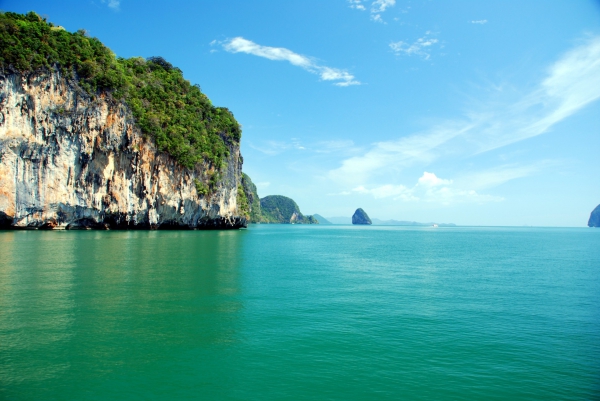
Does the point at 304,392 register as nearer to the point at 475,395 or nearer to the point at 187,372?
the point at 187,372

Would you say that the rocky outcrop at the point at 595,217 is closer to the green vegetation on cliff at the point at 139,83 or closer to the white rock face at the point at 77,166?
the green vegetation on cliff at the point at 139,83

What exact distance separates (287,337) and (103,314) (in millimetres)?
6274

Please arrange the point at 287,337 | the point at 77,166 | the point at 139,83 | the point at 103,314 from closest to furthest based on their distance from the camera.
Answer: the point at 287,337, the point at 103,314, the point at 77,166, the point at 139,83

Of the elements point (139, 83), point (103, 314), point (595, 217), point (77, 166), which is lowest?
point (103, 314)

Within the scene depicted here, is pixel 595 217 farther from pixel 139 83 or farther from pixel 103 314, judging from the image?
pixel 103 314

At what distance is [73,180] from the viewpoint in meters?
45.4

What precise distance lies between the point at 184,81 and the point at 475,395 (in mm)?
68288

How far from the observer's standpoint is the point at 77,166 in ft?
151

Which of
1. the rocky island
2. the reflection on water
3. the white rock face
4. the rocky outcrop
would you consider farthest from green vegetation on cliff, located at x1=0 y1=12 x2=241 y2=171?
the rocky outcrop

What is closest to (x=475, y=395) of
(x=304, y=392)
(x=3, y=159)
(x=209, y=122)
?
(x=304, y=392)

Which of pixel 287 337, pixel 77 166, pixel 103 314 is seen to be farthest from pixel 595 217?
pixel 103 314

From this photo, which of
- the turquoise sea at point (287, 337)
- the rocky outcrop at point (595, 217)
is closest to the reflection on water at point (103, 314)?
the turquoise sea at point (287, 337)

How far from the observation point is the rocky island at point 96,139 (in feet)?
132

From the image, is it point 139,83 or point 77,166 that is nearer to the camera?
point 77,166
